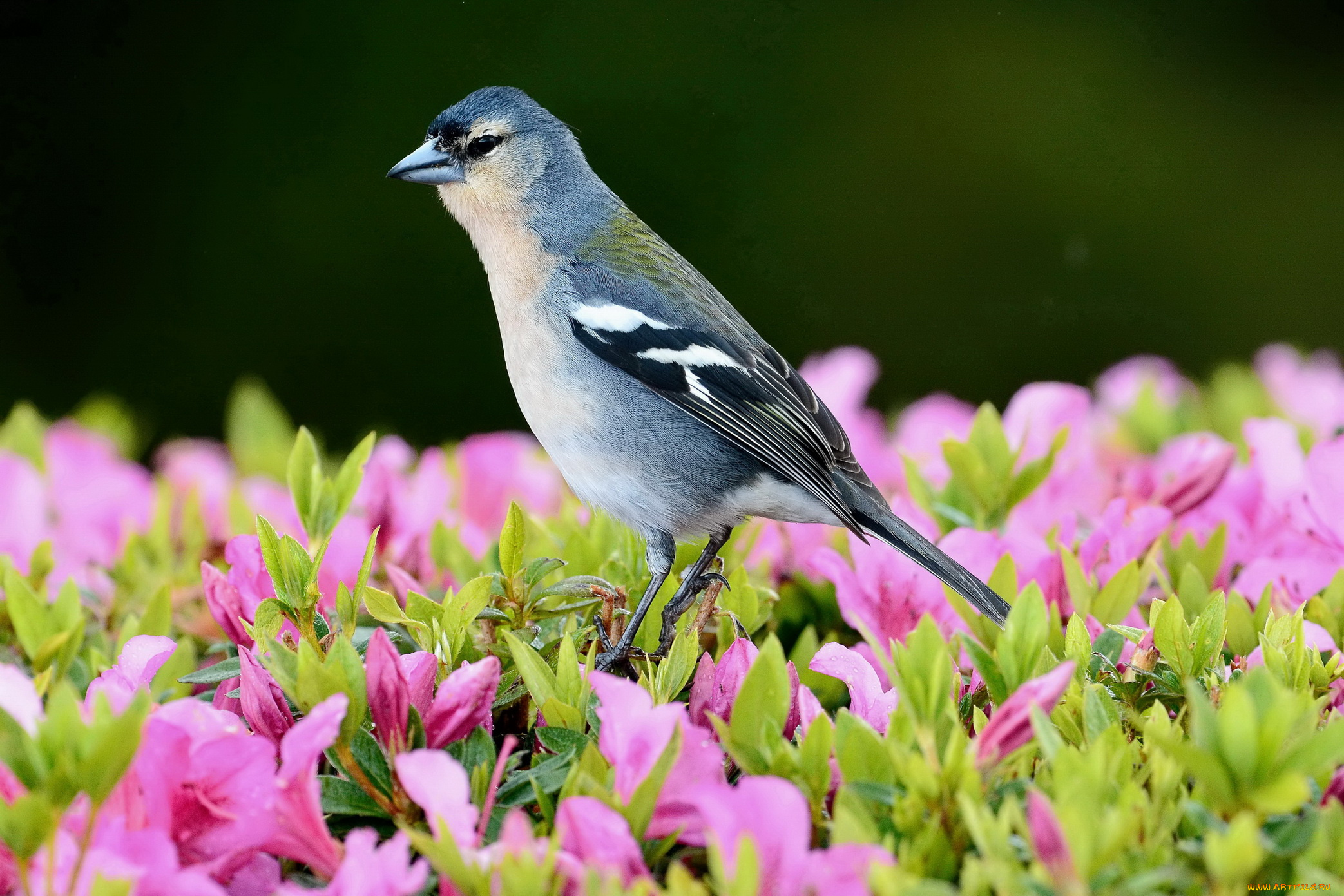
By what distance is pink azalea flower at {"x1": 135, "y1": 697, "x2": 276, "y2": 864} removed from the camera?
157cm

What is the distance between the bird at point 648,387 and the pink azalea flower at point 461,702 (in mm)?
1130

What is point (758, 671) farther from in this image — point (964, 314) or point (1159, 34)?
point (1159, 34)

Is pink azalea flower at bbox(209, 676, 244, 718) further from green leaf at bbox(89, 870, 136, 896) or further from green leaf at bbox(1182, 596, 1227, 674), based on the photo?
green leaf at bbox(1182, 596, 1227, 674)

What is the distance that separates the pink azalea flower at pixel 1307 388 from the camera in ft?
12.8

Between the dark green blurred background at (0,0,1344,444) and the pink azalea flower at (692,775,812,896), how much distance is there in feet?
21.5

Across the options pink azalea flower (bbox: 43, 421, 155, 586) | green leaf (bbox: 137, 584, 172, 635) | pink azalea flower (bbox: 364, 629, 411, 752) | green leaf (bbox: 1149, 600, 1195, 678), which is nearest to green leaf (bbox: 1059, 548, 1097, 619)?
green leaf (bbox: 1149, 600, 1195, 678)

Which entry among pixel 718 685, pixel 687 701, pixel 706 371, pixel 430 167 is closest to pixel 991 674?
pixel 718 685

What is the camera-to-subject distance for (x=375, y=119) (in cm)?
780

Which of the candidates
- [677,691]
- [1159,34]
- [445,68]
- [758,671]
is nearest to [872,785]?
[758,671]

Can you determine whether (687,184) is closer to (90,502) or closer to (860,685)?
(90,502)

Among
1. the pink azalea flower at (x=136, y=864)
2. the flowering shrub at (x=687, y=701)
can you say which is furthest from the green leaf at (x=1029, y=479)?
the pink azalea flower at (x=136, y=864)

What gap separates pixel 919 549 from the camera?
2648 millimetres

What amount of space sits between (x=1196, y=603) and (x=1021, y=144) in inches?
267

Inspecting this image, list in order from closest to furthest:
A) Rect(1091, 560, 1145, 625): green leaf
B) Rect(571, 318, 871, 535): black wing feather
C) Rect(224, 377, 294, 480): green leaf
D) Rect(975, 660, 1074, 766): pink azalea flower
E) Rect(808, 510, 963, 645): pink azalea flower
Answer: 1. Rect(975, 660, 1074, 766): pink azalea flower
2. Rect(1091, 560, 1145, 625): green leaf
3. Rect(808, 510, 963, 645): pink azalea flower
4. Rect(571, 318, 871, 535): black wing feather
5. Rect(224, 377, 294, 480): green leaf
